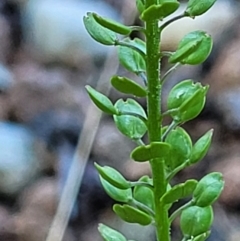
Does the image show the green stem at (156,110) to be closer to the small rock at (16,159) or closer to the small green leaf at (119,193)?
the small green leaf at (119,193)

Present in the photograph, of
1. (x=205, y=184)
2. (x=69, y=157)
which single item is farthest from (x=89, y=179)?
(x=205, y=184)

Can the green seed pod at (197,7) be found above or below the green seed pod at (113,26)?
above

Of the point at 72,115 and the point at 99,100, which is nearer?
the point at 99,100

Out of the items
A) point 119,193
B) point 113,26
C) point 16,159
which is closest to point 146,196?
point 119,193

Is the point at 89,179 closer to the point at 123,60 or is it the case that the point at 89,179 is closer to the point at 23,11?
the point at 23,11

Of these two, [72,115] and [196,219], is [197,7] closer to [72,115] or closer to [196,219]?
[196,219]

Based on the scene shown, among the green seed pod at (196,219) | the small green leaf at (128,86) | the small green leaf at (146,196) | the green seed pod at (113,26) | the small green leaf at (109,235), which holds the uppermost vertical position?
the green seed pod at (113,26)

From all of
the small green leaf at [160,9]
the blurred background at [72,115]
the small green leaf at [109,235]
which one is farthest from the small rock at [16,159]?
the small green leaf at [160,9]
